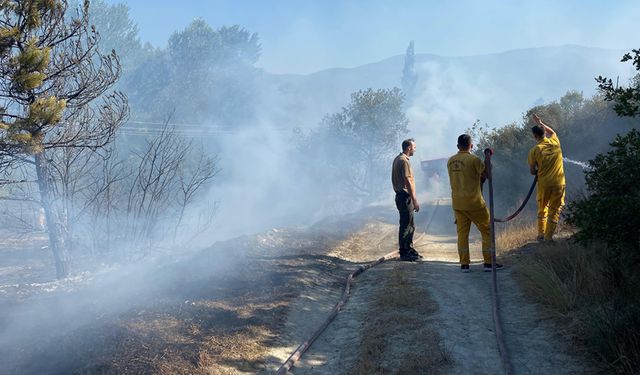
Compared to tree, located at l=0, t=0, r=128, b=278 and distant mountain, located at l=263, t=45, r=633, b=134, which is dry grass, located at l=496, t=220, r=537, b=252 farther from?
distant mountain, located at l=263, t=45, r=633, b=134

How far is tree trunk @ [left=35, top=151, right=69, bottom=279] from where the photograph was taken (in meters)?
11.3

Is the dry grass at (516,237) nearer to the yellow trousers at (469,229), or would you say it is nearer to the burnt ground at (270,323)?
the burnt ground at (270,323)

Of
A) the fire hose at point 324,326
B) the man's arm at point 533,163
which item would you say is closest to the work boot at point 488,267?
the man's arm at point 533,163

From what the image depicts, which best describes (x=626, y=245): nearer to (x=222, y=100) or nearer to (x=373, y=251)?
(x=373, y=251)

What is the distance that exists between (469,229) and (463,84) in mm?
109797

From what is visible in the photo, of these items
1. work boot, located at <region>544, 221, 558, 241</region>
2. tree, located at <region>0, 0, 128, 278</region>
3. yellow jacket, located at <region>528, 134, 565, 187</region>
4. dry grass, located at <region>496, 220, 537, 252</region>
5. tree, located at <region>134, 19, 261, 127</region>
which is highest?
tree, located at <region>134, 19, 261, 127</region>

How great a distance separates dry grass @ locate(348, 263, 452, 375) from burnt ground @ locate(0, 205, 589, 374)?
0.5 inches

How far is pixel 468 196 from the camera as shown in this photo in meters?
7.79

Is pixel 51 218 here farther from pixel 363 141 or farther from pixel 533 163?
pixel 363 141

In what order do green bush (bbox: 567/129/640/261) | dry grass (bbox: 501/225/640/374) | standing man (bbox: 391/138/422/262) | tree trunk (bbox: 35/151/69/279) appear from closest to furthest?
dry grass (bbox: 501/225/640/374) → green bush (bbox: 567/129/640/261) → standing man (bbox: 391/138/422/262) → tree trunk (bbox: 35/151/69/279)

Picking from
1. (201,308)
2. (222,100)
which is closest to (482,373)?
(201,308)

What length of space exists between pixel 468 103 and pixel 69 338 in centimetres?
9712

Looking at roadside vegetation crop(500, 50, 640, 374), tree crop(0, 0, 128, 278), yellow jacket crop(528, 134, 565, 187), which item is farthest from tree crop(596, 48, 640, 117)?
tree crop(0, 0, 128, 278)

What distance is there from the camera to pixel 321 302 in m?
7.17
